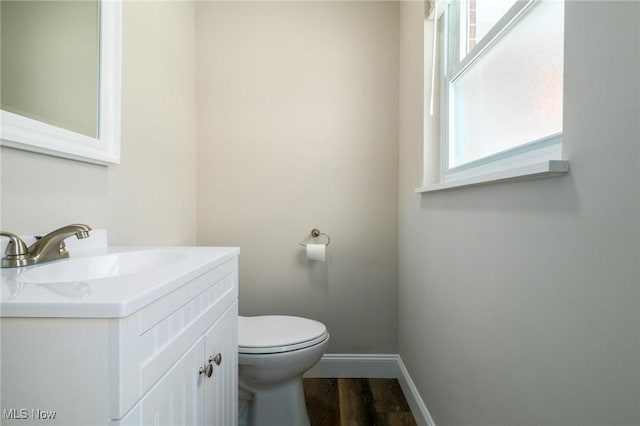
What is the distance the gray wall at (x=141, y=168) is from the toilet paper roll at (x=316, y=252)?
2.19 feet

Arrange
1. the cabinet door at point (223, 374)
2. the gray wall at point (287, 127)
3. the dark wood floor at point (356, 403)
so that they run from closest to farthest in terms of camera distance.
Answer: the cabinet door at point (223, 374)
the dark wood floor at point (356, 403)
the gray wall at point (287, 127)

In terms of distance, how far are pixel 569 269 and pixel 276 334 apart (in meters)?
1.13

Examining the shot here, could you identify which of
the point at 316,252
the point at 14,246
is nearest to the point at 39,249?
the point at 14,246

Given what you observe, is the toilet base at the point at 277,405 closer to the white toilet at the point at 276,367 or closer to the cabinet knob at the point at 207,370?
the white toilet at the point at 276,367

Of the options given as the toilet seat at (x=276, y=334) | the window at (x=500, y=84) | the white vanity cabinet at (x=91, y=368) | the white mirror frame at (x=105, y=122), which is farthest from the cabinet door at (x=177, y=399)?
the window at (x=500, y=84)

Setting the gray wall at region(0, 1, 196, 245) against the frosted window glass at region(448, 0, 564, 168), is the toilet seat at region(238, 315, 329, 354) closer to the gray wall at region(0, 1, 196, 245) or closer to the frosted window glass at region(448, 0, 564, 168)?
the gray wall at region(0, 1, 196, 245)

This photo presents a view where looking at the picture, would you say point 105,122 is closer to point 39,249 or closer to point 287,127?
point 39,249

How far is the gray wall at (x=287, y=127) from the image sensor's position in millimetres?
1934

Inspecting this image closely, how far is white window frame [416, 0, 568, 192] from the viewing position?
2.33 ft

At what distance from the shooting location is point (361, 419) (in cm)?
155

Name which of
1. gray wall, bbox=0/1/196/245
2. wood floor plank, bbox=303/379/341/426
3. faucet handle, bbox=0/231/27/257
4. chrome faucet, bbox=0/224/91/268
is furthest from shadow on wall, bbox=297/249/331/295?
faucet handle, bbox=0/231/27/257

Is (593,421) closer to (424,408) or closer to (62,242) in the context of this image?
(424,408)

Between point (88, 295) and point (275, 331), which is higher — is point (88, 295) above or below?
above

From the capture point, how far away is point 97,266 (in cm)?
90
